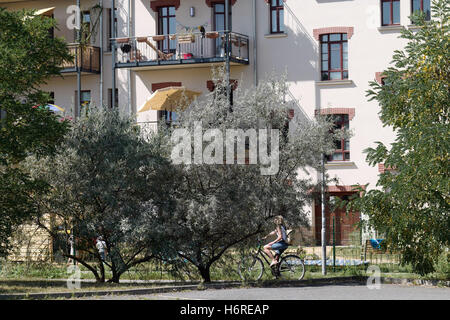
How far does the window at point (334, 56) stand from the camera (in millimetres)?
34469

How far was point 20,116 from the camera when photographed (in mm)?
18562

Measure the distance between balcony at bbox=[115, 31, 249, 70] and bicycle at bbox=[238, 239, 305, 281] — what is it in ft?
50.9

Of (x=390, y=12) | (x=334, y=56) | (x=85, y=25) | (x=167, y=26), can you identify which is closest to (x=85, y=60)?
(x=85, y=25)

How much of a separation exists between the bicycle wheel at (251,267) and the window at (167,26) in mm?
18262

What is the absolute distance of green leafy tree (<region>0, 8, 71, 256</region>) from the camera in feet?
59.6

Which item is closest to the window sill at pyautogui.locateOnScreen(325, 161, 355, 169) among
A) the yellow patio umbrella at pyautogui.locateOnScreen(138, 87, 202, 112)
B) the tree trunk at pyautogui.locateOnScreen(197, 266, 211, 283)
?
the yellow patio umbrella at pyautogui.locateOnScreen(138, 87, 202, 112)

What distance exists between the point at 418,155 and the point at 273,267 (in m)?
4.20

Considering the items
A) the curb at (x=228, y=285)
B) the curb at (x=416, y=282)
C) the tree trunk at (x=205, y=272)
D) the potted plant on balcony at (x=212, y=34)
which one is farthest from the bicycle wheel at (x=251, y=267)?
the potted plant on balcony at (x=212, y=34)

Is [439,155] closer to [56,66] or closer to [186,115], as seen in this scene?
[186,115]

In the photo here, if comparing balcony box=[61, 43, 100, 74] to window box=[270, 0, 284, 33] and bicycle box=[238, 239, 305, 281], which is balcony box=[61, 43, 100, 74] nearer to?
window box=[270, 0, 284, 33]

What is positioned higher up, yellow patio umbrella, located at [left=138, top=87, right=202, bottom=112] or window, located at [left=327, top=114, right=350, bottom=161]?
yellow patio umbrella, located at [left=138, top=87, right=202, bottom=112]

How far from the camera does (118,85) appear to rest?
1495 inches

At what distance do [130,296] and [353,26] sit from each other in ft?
69.9
